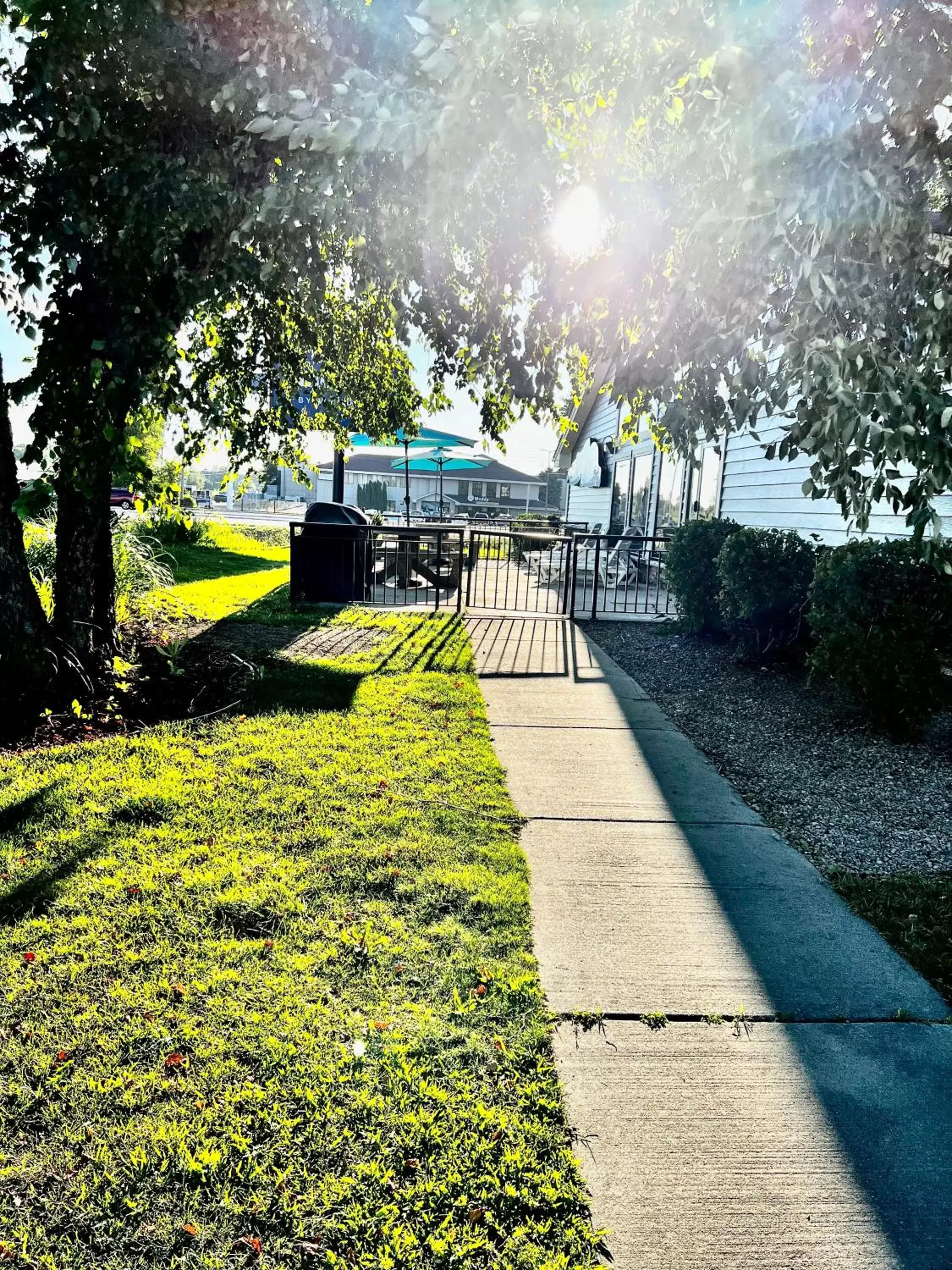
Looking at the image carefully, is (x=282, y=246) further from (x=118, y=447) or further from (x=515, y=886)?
(x=515, y=886)

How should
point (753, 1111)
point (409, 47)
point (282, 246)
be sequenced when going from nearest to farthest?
point (753, 1111) < point (409, 47) < point (282, 246)

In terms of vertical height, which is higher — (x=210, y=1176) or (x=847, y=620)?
(x=847, y=620)

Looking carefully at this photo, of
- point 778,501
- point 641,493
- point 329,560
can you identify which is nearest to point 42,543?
point 329,560

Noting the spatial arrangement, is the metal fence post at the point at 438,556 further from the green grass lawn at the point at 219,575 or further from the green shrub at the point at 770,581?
the green shrub at the point at 770,581

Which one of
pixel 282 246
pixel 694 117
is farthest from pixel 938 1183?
pixel 282 246

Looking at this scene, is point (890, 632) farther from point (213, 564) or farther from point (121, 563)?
point (213, 564)

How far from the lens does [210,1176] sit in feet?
6.26

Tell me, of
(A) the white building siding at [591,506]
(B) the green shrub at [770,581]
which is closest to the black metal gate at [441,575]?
(B) the green shrub at [770,581]

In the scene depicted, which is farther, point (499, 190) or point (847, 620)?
point (847, 620)

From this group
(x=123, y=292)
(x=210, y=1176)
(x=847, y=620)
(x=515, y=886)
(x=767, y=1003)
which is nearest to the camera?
(x=210, y=1176)

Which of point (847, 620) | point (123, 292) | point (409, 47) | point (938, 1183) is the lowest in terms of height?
point (938, 1183)

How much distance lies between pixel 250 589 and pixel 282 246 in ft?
25.8

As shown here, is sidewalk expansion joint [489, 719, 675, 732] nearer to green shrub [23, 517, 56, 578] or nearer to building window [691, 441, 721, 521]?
green shrub [23, 517, 56, 578]

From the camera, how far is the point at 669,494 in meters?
14.1
